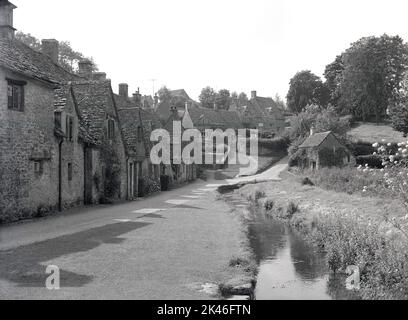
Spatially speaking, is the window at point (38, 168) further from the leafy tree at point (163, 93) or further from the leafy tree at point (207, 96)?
the leafy tree at point (207, 96)

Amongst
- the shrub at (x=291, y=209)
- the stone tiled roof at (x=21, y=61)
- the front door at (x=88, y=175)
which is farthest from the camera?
the front door at (x=88, y=175)

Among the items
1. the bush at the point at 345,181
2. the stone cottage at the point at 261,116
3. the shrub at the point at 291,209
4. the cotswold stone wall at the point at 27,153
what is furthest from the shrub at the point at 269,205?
the stone cottage at the point at 261,116

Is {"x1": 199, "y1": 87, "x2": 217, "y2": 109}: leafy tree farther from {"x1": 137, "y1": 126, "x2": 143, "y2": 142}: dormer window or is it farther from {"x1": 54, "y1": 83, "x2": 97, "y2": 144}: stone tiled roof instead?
{"x1": 54, "y1": 83, "x2": 97, "y2": 144}: stone tiled roof

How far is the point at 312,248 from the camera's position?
1972 cm

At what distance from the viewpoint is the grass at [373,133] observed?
7181 centimetres

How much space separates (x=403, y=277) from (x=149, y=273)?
6540 millimetres

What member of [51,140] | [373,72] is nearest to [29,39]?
[51,140]

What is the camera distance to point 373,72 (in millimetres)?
81938

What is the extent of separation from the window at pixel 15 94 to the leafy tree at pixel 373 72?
70734 mm

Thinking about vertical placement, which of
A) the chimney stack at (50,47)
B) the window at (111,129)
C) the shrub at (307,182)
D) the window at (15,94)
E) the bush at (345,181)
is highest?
the chimney stack at (50,47)

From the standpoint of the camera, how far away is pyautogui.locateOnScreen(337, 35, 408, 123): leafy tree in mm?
81688

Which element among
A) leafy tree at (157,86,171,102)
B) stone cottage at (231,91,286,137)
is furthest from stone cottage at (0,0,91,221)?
leafy tree at (157,86,171,102)

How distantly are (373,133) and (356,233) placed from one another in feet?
214
